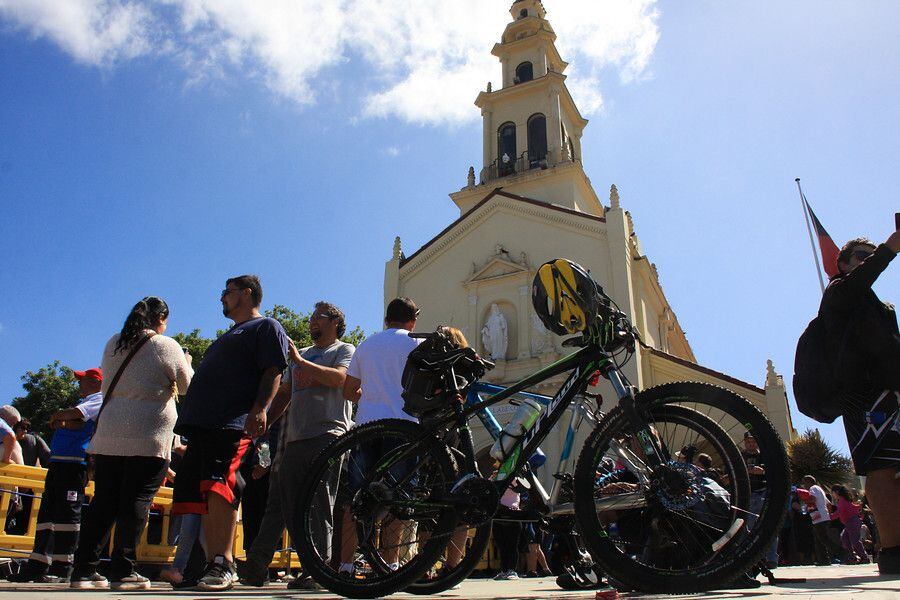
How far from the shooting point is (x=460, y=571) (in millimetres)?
2797

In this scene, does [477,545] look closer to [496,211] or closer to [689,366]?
[689,366]

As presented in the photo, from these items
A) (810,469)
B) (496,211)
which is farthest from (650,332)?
(810,469)

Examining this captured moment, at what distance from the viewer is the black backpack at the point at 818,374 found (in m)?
3.86

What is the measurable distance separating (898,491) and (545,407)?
7.62 ft

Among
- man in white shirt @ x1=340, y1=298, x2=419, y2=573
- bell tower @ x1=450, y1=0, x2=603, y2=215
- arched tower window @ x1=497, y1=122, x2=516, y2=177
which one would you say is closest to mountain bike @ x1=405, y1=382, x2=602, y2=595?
man in white shirt @ x1=340, y1=298, x2=419, y2=573

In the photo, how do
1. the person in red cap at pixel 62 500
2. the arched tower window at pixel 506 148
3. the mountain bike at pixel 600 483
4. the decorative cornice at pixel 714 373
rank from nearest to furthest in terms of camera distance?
the mountain bike at pixel 600 483 → the person in red cap at pixel 62 500 → the decorative cornice at pixel 714 373 → the arched tower window at pixel 506 148

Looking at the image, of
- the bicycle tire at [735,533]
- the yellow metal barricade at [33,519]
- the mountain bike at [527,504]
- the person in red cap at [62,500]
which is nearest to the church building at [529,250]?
the yellow metal barricade at [33,519]

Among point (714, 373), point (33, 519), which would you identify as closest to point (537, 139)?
point (714, 373)

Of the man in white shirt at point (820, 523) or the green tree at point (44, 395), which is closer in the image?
the man in white shirt at point (820, 523)

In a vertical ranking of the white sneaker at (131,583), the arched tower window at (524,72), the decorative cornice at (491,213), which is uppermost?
the arched tower window at (524,72)

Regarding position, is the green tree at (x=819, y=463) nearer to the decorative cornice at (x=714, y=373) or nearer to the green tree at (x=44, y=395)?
the decorative cornice at (x=714, y=373)

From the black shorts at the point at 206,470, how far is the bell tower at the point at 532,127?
77.2 ft

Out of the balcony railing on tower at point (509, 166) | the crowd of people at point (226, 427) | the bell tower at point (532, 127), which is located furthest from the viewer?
the balcony railing on tower at point (509, 166)

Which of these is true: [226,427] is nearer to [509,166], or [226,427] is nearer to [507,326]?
[507,326]
